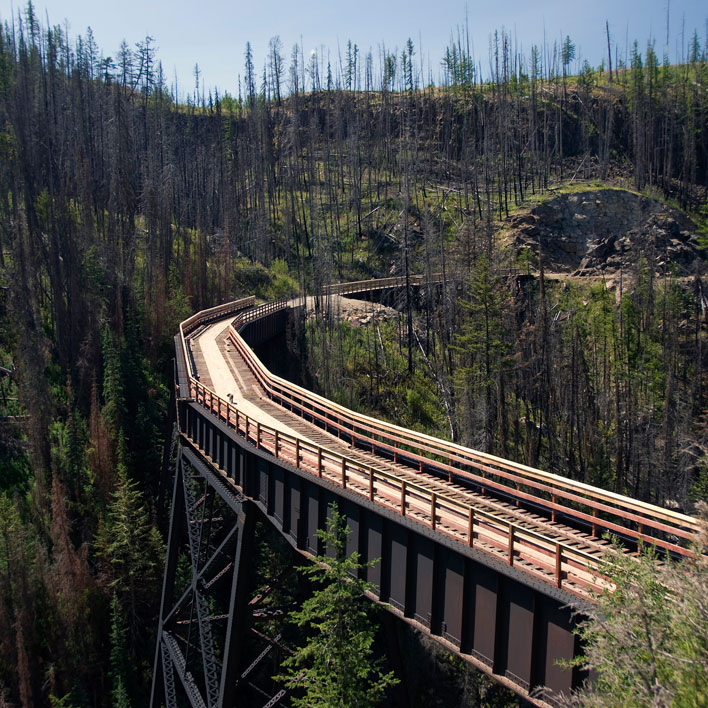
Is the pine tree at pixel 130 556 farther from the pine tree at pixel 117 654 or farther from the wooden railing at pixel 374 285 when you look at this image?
the wooden railing at pixel 374 285

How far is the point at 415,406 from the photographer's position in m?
42.6

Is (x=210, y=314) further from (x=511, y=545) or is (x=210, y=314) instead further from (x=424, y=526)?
(x=511, y=545)

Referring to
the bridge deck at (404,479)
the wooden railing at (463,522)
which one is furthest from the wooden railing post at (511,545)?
the bridge deck at (404,479)

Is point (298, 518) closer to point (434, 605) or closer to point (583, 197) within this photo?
point (434, 605)

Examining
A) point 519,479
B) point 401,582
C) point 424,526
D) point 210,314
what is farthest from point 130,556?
point 519,479

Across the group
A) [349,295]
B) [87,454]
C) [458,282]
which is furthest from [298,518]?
[349,295]

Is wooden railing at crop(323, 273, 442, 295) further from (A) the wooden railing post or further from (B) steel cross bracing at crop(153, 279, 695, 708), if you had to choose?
(A) the wooden railing post

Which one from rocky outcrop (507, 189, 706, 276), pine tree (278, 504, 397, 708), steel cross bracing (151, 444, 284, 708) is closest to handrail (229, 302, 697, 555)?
pine tree (278, 504, 397, 708)

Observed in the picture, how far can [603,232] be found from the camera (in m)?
60.6

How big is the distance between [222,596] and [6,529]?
1021cm

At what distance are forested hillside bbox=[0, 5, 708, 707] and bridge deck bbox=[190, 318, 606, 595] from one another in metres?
7.22

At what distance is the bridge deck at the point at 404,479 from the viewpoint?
9451 mm

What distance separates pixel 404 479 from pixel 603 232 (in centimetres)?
5658

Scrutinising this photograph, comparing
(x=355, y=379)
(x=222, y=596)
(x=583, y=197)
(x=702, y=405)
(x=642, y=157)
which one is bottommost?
(x=222, y=596)
